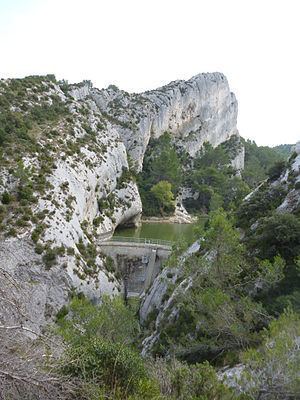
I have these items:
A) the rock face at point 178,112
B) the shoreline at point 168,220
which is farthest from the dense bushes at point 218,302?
the rock face at point 178,112

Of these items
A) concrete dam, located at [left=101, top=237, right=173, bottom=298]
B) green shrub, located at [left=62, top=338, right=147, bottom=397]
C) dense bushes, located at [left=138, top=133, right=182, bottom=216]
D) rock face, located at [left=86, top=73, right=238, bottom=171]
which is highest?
rock face, located at [left=86, top=73, right=238, bottom=171]

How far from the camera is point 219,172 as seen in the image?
8119cm

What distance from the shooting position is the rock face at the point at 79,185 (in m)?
29.7

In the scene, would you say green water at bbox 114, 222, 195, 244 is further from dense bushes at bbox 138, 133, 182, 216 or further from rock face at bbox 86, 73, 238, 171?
rock face at bbox 86, 73, 238, 171

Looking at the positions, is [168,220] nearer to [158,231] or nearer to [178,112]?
[158,231]

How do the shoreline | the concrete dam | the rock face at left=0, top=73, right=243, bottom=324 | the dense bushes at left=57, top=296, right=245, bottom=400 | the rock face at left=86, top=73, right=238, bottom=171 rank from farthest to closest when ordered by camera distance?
1. the rock face at left=86, top=73, right=238, bottom=171
2. the shoreline
3. the concrete dam
4. the rock face at left=0, top=73, right=243, bottom=324
5. the dense bushes at left=57, top=296, right=245, bottom=400

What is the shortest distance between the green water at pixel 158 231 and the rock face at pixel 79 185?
6.62 feet

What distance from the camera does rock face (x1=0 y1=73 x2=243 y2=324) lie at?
29.7 meters

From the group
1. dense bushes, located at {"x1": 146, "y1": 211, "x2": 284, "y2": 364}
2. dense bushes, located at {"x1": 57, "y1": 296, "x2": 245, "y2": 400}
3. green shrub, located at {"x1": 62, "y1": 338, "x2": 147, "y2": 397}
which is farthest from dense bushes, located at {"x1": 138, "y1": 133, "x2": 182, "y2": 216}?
green shrub, located at {"x1": 62, "y1": 338, "x2": 147, "y2": 397}

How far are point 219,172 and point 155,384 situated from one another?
7150 centimetres

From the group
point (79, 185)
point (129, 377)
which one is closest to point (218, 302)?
point (129, 377)

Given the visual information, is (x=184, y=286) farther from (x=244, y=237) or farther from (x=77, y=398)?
(x=77, y=398)

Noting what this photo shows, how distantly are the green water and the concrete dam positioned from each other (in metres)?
8.20

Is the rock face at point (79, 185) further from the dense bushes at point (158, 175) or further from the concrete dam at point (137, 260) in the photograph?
the dense bushes at point (158, 175)
